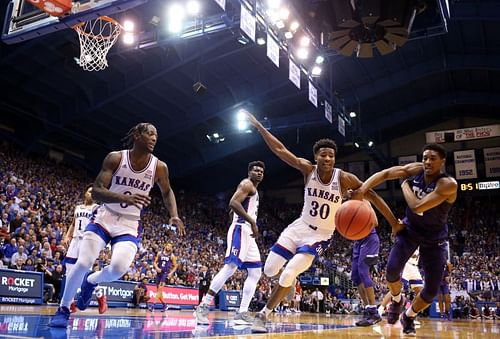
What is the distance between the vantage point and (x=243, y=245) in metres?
6.88

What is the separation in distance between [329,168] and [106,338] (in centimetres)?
285

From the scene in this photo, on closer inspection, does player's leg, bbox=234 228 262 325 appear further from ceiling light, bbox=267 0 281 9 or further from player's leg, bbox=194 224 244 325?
ceiling light, bbox=267 0 281 9

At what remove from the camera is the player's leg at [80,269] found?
4383 millimetres

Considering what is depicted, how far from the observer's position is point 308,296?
21891 millimetres

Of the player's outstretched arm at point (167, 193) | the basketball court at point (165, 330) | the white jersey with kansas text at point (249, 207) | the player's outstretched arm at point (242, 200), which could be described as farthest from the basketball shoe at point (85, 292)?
the white jersey with kansas text at point (249, 207)

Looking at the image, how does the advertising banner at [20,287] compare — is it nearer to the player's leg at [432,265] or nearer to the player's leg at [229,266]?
the player's leg at [229,266]

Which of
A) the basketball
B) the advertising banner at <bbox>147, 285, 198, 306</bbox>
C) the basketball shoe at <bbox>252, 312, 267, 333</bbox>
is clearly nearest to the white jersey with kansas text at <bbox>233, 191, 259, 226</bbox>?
the basketball shoe at <bbox>252, 312, 267, 333</bbox>

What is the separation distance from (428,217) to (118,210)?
3.11m

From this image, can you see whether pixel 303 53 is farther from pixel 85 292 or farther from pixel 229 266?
pixel 85 292

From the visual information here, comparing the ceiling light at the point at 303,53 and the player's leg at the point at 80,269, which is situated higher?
the ceiling light at the point at 303,53

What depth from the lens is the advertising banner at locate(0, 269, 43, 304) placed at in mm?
10797

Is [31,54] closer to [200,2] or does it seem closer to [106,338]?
[200,2]

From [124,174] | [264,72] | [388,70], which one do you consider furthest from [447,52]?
[124,174]

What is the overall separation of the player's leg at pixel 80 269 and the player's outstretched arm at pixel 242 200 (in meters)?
2.31
